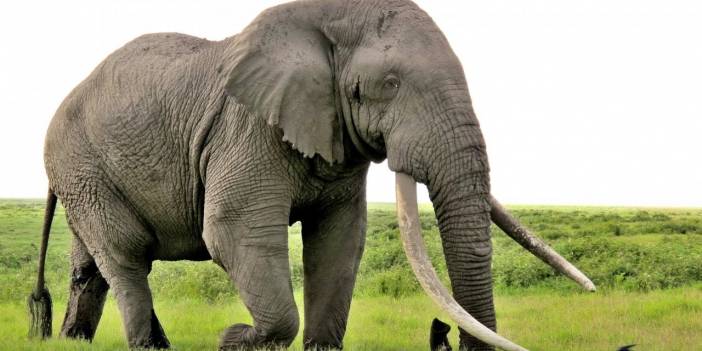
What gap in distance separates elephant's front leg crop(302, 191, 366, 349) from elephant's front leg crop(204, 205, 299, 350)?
674mm

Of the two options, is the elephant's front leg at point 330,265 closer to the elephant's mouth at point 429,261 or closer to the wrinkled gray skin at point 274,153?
the wrinkled gray skin at point 274,153

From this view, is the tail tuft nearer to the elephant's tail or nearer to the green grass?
the elephant's tail

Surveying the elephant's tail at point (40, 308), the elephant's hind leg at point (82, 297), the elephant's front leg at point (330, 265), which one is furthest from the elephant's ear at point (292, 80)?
the elephant's tail at point (40, 308)

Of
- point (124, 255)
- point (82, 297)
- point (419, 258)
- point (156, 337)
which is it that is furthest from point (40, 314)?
point (419, 258)

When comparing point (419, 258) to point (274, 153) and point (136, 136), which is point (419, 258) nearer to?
point (274, 153)

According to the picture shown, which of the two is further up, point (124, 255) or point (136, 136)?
point (136, 136)

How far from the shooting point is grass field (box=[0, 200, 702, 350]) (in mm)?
A: 11031

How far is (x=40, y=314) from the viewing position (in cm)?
1084

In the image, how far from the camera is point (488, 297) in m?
7.30

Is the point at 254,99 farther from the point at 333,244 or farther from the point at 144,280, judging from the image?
the point at 144,280

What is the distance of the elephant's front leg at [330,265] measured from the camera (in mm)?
8438

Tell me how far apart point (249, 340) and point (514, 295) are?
351 inches

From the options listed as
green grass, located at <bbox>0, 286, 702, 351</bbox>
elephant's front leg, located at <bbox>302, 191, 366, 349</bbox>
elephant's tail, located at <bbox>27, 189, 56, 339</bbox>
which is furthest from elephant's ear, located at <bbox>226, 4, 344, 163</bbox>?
elephant's tail, located at <bbox>27, 189, 56, 339</bbox>

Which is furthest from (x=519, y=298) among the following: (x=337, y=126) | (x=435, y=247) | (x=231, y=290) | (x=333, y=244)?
(x=337, y=126)
